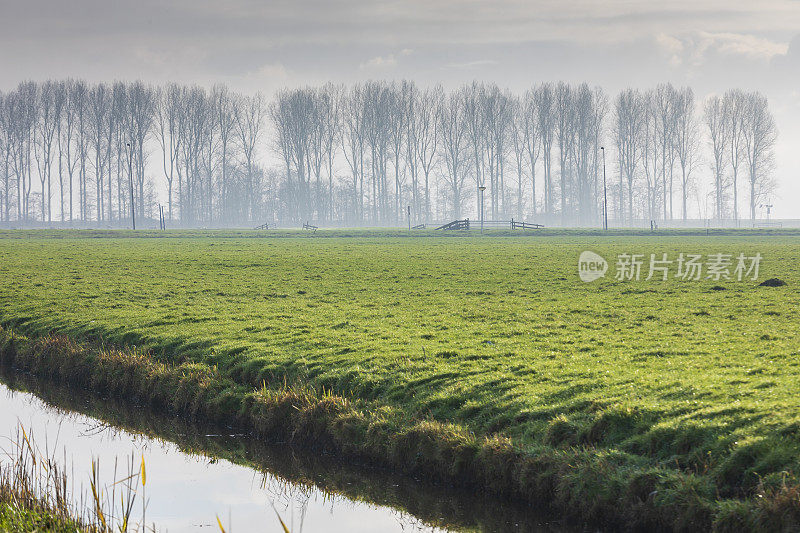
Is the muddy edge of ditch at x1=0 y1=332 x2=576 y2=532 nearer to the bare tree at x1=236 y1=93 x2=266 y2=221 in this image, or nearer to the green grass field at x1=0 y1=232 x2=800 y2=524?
the green grass field at x1=0 y1=232 x2=800 y2=524

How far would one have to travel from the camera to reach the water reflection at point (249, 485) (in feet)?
37.1

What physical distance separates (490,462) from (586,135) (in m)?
122

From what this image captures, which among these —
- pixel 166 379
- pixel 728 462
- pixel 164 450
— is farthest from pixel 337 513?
pixel 166 379

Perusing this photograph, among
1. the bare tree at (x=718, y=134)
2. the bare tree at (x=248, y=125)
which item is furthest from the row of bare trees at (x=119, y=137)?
the bare tree at (x=718, y=134)

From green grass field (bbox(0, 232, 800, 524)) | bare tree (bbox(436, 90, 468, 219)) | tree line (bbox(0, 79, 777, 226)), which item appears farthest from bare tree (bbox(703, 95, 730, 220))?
green grass field (bbox(0, 232, 800, 524))

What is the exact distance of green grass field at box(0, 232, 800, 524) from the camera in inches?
430

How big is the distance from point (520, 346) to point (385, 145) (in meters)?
108

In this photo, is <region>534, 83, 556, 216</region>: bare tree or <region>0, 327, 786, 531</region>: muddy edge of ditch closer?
<region>0, 327, 786, 531</region>: muddy edge of ditch

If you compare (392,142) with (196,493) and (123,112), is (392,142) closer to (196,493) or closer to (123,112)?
(123,112)

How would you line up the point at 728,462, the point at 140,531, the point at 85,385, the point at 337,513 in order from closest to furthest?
the point at 728,462
the point at 140,531
the point at 337,513
the point at 85,385

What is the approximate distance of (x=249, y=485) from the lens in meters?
12.9

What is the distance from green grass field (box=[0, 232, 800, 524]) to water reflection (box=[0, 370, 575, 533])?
126 cm

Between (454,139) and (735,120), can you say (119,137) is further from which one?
(735,120)

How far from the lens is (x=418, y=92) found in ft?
408
